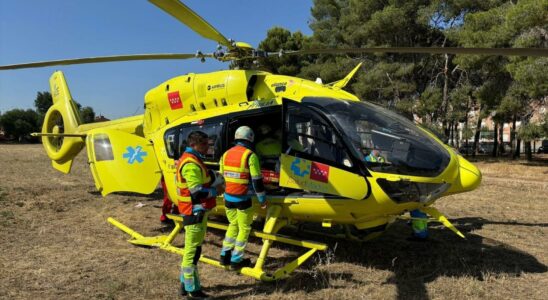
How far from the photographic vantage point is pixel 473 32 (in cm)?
1956

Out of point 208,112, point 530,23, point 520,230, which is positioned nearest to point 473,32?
point 530,23

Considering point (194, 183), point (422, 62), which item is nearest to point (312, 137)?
point (194, 183)

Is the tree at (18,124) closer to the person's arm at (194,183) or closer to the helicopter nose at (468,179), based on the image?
the person's arm at (194,183)

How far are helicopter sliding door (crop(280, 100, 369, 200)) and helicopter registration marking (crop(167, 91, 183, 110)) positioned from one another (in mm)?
2369

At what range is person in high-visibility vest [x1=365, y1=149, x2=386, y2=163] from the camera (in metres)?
4.72

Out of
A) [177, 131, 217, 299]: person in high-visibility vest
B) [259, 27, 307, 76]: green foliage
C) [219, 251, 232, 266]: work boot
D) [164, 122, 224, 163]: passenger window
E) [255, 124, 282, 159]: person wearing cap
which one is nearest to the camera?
[177, 131, 217, 299]: person in high-visibility vest

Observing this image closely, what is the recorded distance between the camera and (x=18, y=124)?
61656 mm

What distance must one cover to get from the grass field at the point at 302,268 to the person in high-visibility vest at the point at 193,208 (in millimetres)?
357

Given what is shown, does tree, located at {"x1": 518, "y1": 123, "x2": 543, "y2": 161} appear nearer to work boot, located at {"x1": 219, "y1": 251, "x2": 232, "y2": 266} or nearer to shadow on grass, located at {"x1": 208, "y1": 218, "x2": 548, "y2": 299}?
shadow on grass, located at {"x1": 208, "y1": 218, "x2": 548, "y2": 299}

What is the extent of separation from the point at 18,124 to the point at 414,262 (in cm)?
6872

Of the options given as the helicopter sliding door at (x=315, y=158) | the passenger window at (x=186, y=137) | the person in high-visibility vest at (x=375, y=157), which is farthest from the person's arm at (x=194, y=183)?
the person in high-visibility vest at (x=375, y=157)

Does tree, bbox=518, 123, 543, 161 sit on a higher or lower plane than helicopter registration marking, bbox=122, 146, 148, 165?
higher

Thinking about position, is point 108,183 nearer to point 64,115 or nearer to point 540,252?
point 64,115

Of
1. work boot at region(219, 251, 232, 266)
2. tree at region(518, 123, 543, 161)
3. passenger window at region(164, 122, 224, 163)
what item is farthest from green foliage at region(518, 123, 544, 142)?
work boot at region(219, 251, 232, 266)
